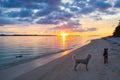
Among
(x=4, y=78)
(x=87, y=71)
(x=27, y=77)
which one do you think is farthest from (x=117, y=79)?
(x=4, y=78)

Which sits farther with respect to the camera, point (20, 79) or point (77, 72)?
point (77, 72)

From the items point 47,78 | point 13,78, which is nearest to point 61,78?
point 47,78

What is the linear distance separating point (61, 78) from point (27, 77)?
9.34ft

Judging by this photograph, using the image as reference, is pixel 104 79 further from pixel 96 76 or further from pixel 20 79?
pixel 20 79

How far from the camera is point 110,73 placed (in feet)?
56.6

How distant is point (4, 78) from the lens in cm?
1739

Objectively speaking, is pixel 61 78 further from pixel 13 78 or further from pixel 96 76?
pixel 13 78

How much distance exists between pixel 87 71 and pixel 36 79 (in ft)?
15.1

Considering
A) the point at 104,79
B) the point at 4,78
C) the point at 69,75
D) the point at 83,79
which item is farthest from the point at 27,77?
the point at 104,79

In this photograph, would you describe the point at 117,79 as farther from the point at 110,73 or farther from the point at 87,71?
the point at 87,71

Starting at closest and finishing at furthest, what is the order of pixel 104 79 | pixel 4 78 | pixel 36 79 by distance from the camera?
pixel 104 79 < pixel 36 79 < pixel 4 78

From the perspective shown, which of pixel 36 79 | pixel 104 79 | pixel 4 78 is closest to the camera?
pixel 104 79

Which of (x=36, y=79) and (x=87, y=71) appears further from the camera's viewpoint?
(x=87, y=71)

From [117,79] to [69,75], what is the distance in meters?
3.68
